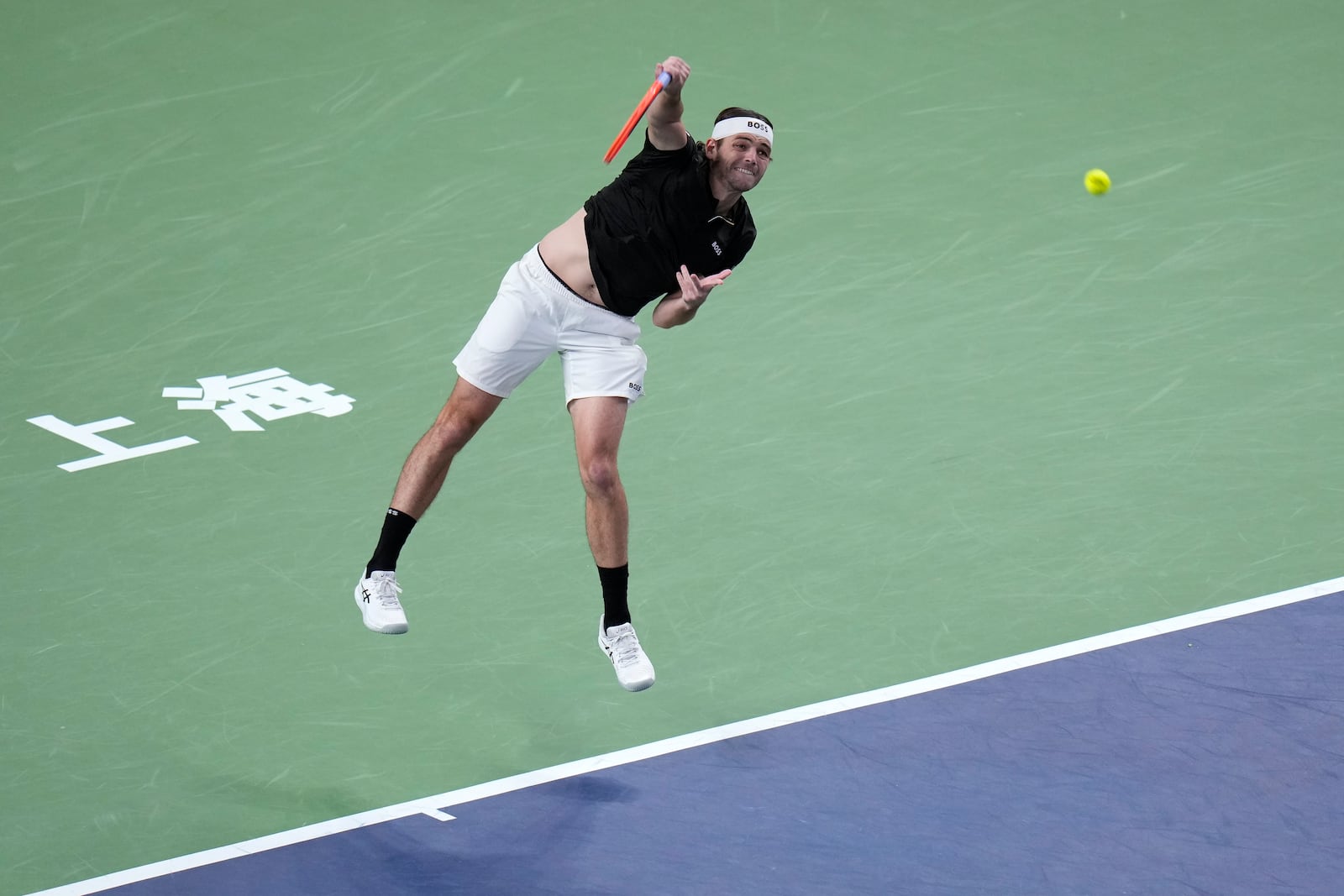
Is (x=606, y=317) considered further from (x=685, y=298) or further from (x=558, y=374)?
(x=558, y=374)

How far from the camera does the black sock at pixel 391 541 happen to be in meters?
7.52

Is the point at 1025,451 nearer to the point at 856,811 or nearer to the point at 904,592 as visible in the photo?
the point at 904,592

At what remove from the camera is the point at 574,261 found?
7.41 metres

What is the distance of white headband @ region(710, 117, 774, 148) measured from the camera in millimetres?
7133

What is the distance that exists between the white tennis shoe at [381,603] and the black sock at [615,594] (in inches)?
30.3

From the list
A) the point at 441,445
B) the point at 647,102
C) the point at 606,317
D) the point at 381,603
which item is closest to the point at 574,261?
the point at 606,317

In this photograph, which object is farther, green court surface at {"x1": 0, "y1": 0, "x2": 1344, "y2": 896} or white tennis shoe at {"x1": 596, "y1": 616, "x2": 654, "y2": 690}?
green court surface at {"x1": 0, "y1": 0, "x2": 1344, "y2": 896}

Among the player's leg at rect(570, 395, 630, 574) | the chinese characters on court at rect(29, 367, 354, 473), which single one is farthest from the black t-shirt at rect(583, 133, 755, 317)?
the chinese characters on court at rect(29, 367, 354, 473)

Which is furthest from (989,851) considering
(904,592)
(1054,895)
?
(904,592)

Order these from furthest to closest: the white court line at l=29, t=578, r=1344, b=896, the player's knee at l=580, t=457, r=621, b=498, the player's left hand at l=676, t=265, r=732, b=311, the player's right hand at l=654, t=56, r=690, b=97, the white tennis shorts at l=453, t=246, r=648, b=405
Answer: the white tennis shorts at l=453, t=246, r=648, b=405
the player's knee at l=580, t=457, r=621, b=498
the player's left hand at l=676, t=265, r=732, b=311
the player's right hand at l=654, t=56, r=690, b=97
the white court line at l=29, t=578, r=1344, b=896

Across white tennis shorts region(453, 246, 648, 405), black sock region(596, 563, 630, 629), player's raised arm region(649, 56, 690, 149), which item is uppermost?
player's raised arm region(649, 56, 690, 149)

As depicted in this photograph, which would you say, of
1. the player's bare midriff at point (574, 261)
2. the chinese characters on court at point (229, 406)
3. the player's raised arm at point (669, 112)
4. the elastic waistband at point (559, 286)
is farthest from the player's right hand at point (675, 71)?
the chinese characters on court at point (229, 406)

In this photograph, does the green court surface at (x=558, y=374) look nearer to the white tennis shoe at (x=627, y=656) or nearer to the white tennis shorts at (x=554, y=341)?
the white tennis shoe at (x=627, y=656)

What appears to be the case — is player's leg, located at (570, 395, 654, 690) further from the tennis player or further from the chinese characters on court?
the chinese characters on court
